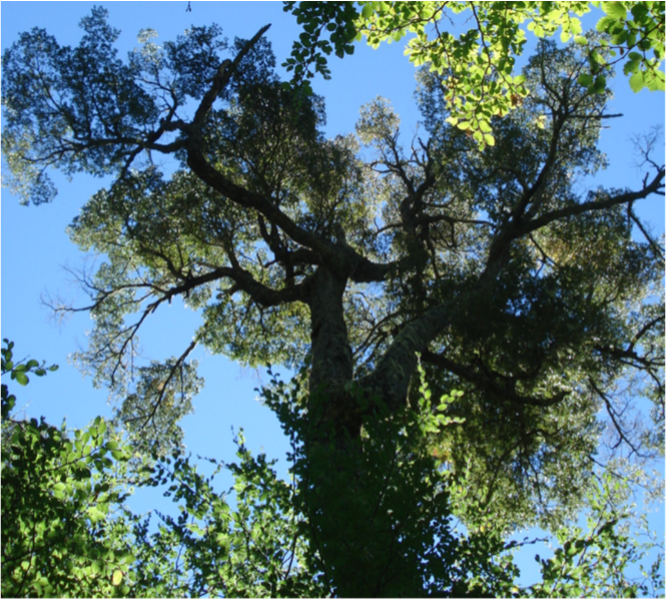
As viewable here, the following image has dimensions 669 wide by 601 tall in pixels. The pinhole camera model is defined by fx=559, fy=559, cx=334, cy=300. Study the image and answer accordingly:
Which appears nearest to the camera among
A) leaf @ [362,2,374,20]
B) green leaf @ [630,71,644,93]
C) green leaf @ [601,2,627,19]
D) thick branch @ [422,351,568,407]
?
green leaf @ [601,2,627,19]

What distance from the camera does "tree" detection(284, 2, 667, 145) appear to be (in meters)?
3.65

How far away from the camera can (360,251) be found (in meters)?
14.0

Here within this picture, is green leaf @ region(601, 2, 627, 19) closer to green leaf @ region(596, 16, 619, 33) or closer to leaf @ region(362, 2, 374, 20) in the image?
green leaf @ region(596, 16, 619, 33)

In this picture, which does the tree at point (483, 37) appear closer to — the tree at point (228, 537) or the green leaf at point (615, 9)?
the green leaf at point (615, 9)

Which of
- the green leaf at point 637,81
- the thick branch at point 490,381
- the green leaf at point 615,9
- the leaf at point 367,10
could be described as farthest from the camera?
the thick branch at point 490,381

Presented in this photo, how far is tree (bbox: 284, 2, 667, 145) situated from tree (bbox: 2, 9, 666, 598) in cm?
370

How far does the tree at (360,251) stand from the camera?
1007 cm

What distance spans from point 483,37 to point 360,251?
8621mm

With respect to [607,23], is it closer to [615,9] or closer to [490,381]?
[615,9]

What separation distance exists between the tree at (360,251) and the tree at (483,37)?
12.1 feet

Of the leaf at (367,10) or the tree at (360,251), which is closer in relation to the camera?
the leaf at (367,10)

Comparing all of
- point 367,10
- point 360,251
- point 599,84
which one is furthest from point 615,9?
point 360,251

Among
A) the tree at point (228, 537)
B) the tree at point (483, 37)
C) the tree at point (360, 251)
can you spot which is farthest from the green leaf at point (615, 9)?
the tree at point (360, 251)

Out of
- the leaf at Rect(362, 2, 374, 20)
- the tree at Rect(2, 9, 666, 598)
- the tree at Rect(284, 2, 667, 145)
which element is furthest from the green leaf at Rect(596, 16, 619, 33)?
the tree at Rect(2, 9, 666, 598)
